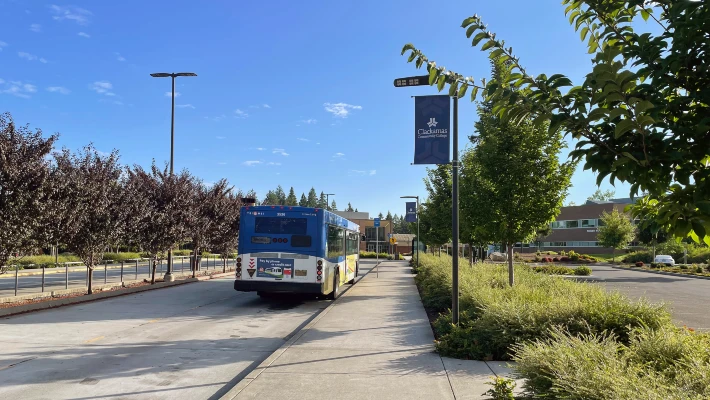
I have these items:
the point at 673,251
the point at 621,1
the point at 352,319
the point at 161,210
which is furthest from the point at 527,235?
the point at 673,251

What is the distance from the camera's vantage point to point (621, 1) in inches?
107

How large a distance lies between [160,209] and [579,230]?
7391cm

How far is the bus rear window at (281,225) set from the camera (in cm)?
1541

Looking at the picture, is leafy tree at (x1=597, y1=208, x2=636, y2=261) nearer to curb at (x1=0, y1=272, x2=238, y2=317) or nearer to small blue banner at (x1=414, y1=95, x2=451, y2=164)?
curb at (x1=0, y1=272, x2=238, y2=317)

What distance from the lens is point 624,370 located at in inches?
184

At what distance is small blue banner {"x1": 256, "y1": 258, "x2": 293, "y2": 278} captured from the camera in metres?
15.1

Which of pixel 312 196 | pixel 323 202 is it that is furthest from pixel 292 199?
pixel 323 202

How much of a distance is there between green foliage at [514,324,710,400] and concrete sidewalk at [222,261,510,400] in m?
1.23

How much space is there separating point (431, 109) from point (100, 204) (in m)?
11.9

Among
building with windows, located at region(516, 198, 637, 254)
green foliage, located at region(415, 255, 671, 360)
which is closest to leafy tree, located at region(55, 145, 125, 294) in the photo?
green foliage, located at region(415, 255, 671, 360)

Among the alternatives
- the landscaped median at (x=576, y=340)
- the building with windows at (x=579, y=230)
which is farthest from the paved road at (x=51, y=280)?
the building with windows at (x=579, y=230)

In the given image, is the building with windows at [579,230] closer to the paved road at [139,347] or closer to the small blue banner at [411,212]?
the small blue banner at [411,212]

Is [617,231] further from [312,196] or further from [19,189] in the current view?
[312,196]

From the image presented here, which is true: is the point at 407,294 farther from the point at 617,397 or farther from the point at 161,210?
→ the point at 617,397
